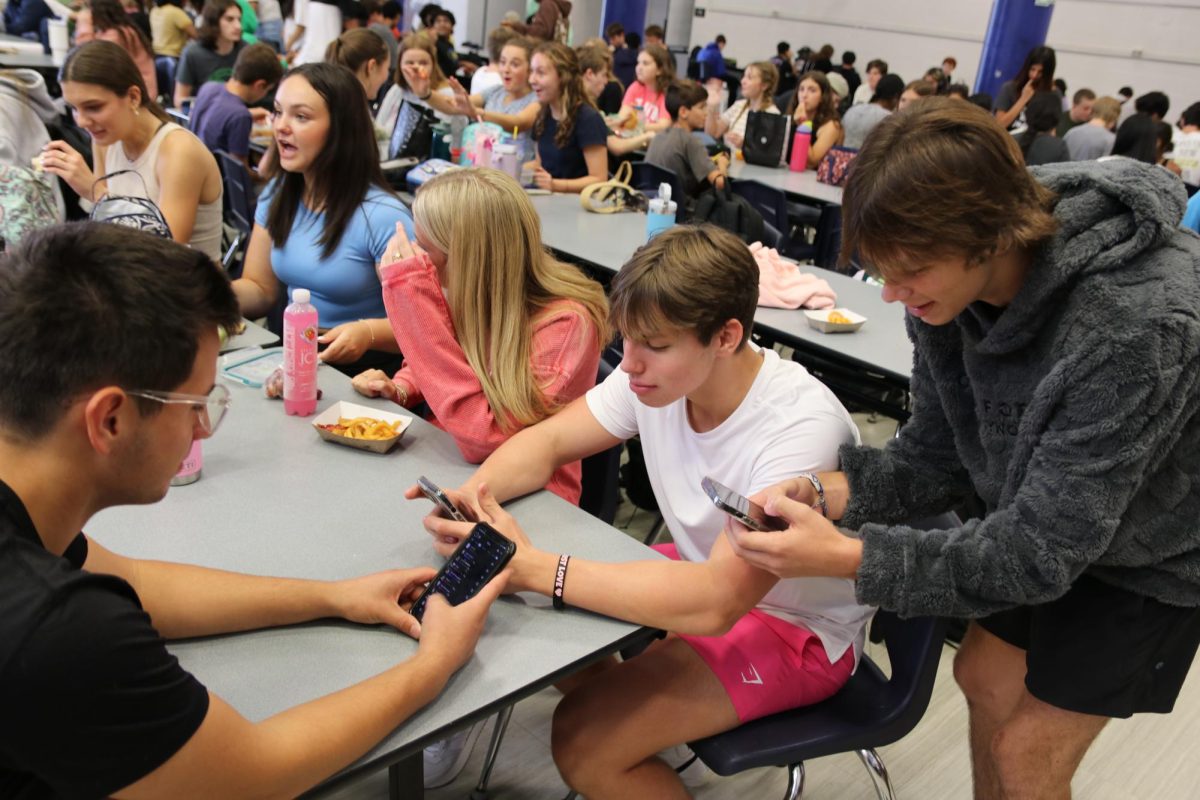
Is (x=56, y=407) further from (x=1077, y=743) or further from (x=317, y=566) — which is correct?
(x=1077, y=743)

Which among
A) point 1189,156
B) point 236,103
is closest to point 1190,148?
point 1189,156

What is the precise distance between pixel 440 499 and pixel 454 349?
56 centimetres

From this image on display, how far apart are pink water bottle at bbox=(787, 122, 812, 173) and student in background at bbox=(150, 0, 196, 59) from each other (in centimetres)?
486

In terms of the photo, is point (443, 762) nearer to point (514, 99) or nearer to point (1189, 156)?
point (514, 99)

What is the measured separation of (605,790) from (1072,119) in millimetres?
9399

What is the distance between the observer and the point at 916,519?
1629mm

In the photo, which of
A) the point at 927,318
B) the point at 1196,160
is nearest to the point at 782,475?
the point at 927,318

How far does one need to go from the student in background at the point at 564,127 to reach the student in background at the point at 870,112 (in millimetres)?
1947

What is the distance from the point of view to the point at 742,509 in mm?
1322

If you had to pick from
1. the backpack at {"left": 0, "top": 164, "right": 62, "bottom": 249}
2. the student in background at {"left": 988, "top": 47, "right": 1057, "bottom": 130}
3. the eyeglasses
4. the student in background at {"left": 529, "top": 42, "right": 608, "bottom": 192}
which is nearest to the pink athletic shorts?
the eyeglasses

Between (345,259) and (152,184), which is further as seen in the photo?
(152,184)

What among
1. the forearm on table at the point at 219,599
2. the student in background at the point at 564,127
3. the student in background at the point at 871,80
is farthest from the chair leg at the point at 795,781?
the student in background at the point at 871,80

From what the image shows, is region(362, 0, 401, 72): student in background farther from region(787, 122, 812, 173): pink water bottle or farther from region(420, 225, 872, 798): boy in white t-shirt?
region(420, 225, 872, 798): boy in white t-shirt

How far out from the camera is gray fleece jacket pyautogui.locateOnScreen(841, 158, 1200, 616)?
1155 millimetres
